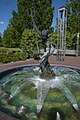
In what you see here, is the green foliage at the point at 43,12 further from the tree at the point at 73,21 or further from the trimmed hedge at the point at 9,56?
the trimmed hedge at the point at 9,56

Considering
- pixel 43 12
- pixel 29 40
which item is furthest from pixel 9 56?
pixel 43 12

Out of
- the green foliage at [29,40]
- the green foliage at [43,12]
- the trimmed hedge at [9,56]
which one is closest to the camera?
the trimmed hedge at [9,56]

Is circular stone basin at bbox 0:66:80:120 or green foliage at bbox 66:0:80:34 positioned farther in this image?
green foliage at bbox 66:0:80:34

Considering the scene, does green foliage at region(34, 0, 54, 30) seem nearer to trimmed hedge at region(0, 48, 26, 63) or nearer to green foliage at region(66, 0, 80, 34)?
green foliage at region(66, 0, 80, 34)

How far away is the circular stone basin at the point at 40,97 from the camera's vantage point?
4373mm

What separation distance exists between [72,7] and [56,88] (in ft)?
55.7

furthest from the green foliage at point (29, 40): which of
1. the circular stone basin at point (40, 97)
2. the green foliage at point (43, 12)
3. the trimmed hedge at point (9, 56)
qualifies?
the circular stone basin at point (40, 97)

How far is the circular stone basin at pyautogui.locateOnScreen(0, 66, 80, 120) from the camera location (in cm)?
437

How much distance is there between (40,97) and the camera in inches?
207

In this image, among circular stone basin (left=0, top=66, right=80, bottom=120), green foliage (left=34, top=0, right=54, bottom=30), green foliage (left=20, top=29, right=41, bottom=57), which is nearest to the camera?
circular stone basin (left=0, top=66, right=80, bottom=120)

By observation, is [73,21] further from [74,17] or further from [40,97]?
[40,97]

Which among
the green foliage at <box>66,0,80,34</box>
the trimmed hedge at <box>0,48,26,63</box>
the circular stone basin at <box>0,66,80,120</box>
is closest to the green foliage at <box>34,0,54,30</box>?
the green foliage at <box>66,0,80,34</box>

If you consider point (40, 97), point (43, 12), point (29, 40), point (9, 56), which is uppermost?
point (43, 12)

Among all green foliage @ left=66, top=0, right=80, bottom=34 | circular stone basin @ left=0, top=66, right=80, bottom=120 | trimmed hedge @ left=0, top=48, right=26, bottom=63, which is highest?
green foliage @ left=66, top=0, right=80, bottom=34
